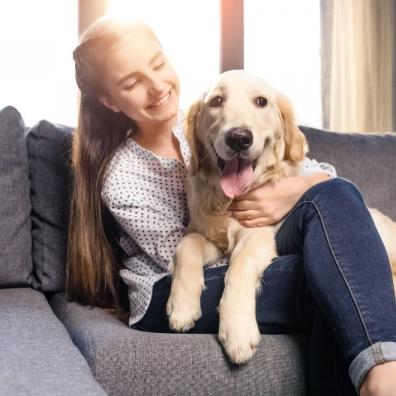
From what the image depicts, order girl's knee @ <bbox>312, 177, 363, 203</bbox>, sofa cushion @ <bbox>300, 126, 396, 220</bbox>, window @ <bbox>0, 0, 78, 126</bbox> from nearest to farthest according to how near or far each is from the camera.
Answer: girl's knee @ <bbox>312, 177, 363, 203</bbox>, sofa cushion @ <bbox>300, 126, 396, 220</bbox>, window @ <bbox>0, 0, 78, 126</bbox>

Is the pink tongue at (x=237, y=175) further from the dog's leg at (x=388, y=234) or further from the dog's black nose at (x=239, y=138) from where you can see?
the dog's leg at (x=388, y=234)

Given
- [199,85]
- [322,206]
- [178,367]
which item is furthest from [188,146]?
[199,85]

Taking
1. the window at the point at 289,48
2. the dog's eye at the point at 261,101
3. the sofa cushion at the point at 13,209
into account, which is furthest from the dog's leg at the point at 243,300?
the window at the point at 289,48

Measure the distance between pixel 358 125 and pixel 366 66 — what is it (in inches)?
12.6

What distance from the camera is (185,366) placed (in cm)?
121

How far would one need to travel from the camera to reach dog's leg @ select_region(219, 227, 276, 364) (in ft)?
4.01

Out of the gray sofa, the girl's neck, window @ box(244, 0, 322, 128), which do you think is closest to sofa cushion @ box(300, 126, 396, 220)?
the gray sofa

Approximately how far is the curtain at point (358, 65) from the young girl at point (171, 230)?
1.40 meters

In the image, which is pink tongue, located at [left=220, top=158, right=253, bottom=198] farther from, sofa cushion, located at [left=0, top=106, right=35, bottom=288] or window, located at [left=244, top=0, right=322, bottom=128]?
window, located at [left=244, top=0, right=322, bottom=128]

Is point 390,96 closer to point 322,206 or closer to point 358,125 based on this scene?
point 358,125

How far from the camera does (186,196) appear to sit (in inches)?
65.3

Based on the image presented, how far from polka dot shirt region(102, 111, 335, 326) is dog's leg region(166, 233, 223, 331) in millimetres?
97

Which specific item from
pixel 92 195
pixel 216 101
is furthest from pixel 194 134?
pixel 92 195

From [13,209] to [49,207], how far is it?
109 millimetres
